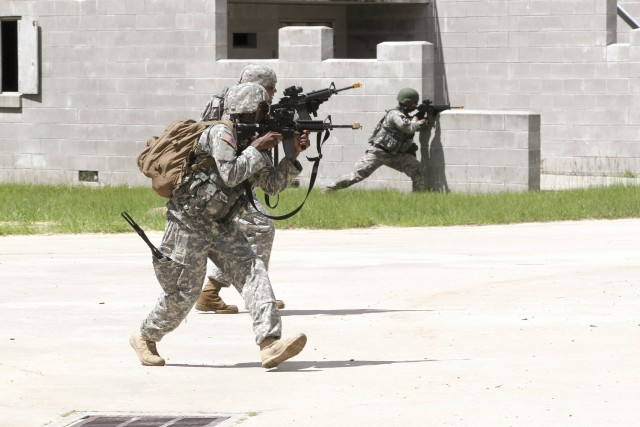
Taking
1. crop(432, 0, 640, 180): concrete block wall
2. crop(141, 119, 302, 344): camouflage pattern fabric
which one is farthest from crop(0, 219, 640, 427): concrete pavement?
crop(432, 0, 640, 180): concrete block wall

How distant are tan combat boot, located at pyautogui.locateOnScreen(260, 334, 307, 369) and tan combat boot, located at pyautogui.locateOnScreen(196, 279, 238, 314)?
2.43 meters

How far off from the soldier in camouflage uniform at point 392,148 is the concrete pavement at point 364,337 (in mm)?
5537

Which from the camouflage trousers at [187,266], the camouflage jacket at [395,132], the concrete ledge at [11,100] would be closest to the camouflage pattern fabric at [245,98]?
the camouflage trousers at [187,266]

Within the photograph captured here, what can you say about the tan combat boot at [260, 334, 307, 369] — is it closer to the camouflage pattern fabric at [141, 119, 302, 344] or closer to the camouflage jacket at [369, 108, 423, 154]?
the camouflage pattern fabric at [141, 119, 302, 344]

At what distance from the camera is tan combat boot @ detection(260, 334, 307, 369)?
8.81 metres

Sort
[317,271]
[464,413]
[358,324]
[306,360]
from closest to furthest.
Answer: [464,413] → [306,360] → [358,324] → [317,271]

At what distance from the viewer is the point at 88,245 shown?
15.6m

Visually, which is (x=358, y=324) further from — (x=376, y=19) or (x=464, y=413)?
(x=376, y=19)

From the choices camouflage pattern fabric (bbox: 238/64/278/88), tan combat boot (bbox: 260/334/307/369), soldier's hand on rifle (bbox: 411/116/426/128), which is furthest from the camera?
soldier's hand on rifle (bbox: 411/116/426/128)

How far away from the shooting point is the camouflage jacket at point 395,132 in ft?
69.1

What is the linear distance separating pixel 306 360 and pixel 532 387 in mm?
1666

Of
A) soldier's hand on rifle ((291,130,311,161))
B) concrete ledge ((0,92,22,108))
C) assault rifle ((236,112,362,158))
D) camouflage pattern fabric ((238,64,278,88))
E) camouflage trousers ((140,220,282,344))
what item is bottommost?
camouflage trousers ((140,220,282,344))

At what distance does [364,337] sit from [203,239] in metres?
1.46

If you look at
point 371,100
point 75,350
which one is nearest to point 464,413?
point 75,350
